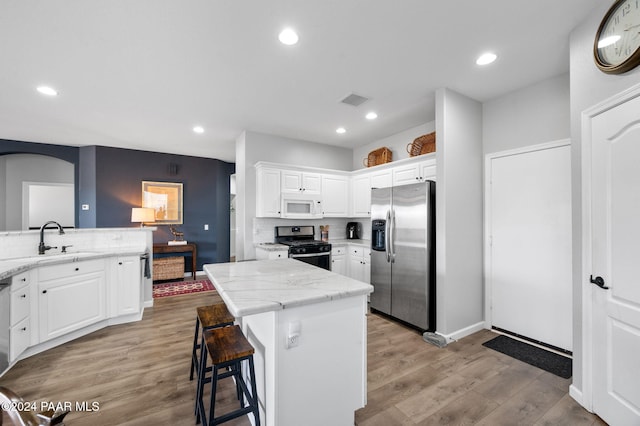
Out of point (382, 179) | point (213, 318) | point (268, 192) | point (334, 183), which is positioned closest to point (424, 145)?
point (382, 179)

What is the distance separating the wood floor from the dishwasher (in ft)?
0.51

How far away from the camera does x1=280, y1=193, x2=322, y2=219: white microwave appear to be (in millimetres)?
4383

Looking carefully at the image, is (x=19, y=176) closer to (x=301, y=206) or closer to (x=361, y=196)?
(x=301, y=206)

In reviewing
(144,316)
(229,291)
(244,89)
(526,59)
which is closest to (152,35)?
(244,89)

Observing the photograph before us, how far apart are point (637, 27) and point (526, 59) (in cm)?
92

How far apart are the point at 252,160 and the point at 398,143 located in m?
2.43

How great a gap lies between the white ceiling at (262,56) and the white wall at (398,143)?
0.20 metres

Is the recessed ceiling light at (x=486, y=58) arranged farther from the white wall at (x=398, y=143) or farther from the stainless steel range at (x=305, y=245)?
the stainless steel range at (x=305, y=245)

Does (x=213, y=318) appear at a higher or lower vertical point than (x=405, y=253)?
lower

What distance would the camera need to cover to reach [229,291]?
1562 mm

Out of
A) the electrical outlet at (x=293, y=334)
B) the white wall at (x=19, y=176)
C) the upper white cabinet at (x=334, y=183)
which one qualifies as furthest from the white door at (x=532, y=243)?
the white wall at (x=19, y=176)

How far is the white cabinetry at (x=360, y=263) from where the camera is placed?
4246 mm

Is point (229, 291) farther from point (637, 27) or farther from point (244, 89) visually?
point (637, 27)

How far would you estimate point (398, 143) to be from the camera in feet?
15.1
